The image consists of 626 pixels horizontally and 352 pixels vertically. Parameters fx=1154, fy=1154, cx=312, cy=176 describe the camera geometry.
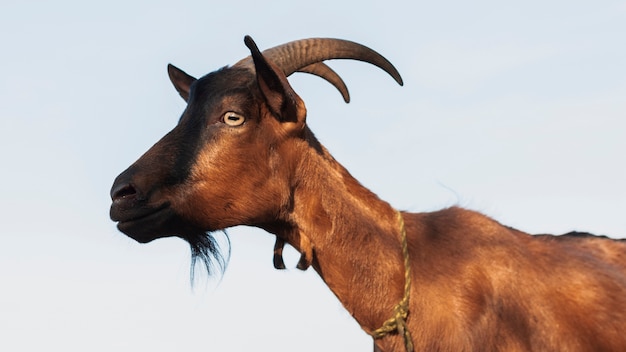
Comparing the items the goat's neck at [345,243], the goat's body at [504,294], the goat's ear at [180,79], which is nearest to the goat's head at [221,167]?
the goat's neck at [345,243]

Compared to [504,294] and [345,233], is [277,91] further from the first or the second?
[504,294]

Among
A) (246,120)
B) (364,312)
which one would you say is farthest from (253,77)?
(364,312)

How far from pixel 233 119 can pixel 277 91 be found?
37 cm

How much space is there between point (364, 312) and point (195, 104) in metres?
1.94

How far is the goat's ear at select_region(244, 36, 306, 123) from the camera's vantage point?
26.4 ft

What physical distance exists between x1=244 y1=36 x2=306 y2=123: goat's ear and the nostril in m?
1.15

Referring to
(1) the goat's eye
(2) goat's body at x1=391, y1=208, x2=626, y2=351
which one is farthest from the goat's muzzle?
(2) goat's body at x1=391, y1=208, x2=626, y2=351

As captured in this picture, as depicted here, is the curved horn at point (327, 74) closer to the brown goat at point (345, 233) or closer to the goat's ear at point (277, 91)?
the brown goat at point (345, 233)

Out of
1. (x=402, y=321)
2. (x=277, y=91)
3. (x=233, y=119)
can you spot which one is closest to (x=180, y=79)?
(x=233, y=119)

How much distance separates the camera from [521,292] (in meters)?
8.05

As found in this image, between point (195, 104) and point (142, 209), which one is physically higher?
point (195, 104)

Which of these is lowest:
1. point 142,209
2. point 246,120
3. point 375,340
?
point 375,340

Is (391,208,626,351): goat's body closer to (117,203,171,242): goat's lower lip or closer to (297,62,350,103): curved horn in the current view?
(297,62,350,103): curved horn

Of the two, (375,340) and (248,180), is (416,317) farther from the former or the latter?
(248,180)
